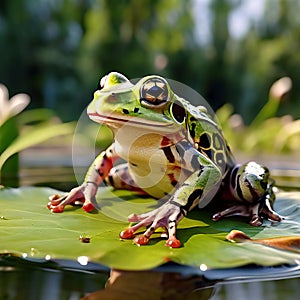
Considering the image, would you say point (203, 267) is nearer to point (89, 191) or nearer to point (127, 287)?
point (127, 287)

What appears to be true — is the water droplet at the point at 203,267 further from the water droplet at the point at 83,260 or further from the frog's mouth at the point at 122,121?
the frog's mouth at the point at 122,121

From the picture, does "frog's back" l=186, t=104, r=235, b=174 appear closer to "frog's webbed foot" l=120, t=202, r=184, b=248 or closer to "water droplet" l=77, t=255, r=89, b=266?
"frog's webbed foot" l=120, t=202, r=184, b=248

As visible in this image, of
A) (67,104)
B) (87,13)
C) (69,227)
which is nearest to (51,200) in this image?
(69,227)

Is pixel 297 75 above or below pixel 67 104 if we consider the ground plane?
above

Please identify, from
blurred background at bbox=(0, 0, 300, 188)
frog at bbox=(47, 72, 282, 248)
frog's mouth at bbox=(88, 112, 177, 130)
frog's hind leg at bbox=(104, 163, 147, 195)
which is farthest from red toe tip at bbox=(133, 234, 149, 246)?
blurred background at bbox=(0, 0, 300, 188)

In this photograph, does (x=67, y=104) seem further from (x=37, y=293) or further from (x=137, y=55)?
(x=37, y=293)

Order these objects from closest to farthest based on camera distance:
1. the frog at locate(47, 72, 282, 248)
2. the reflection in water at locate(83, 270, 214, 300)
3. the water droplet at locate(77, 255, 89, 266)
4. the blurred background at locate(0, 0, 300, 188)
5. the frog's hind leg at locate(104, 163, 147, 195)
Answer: the reflection in water at locate(83, 270, 214, 300) → the water droplet at locate(77, 255, 89, 266) → the frog at locate(47, 72, 282, 248) → the frog's hind leg at locate(104, 163, 147, 195) → the blurred background at locate(0, 0, 300, 188)
